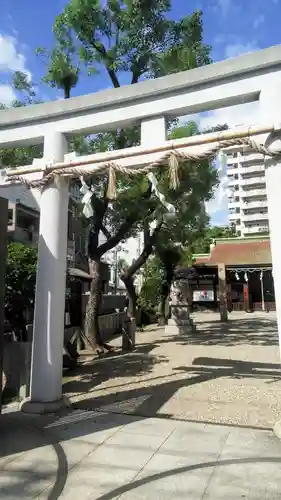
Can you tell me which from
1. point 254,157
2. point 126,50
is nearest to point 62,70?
point 126,50

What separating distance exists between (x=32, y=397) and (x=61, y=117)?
4.60 meters

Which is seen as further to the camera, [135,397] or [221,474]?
[135,397]

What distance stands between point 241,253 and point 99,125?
904 inches

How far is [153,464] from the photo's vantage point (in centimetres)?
377

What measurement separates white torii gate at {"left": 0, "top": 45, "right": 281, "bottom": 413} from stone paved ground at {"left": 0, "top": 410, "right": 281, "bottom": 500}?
0.99 m

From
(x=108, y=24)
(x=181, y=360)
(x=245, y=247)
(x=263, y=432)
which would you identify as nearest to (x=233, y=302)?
(x=245, y=247)

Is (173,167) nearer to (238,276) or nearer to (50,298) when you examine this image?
(50,298)

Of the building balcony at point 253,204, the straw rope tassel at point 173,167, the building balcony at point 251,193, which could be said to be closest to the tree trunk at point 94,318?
the straw rope tassel at point 173,167

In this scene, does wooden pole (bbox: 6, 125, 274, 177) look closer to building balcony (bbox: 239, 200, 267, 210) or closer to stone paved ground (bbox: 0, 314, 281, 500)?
stone paved ground (bbox: 0, 314, 281, 500)

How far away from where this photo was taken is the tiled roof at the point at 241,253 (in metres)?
25.7

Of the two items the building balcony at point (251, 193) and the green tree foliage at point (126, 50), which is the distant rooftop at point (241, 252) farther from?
the building balcony at point (251, 193)

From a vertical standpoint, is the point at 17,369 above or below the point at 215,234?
below

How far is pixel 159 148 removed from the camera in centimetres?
525

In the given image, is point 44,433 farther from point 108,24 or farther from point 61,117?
point 108,24
